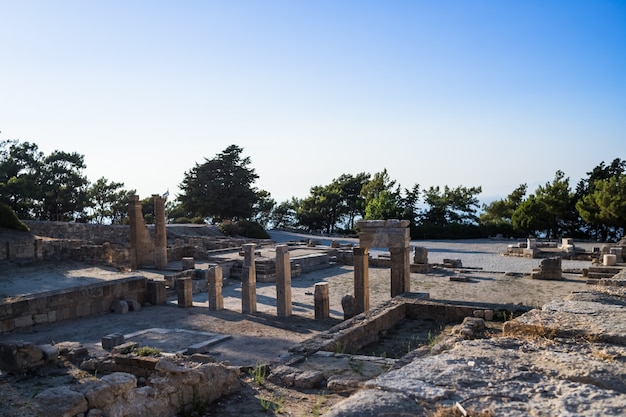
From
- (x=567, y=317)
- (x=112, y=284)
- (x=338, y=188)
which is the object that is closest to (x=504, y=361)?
(x=567, y=317)

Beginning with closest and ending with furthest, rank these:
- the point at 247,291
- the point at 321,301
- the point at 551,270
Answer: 1. the point at 321,301
2. the point at 247,291
3. the point at 551,270

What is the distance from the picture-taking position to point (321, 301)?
44.6 feet

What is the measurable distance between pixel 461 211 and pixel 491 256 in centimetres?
1904

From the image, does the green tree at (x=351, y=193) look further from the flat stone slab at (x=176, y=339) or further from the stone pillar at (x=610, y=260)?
the flat stone slab at (x=176, y=339)

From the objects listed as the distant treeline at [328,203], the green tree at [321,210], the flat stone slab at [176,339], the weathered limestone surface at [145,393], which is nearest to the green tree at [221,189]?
the distant treeline at [328,203]

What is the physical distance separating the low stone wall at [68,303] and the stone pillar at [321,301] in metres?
5.73

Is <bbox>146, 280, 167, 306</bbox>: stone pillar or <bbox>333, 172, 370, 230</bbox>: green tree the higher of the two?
<bbox>333, 172, 370, 230</bbox>: green tree

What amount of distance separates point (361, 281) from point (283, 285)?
2.10 meters

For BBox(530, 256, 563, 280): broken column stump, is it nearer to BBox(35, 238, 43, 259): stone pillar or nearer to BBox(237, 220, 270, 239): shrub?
BBox(35, 238, 43, 259): stone pillar

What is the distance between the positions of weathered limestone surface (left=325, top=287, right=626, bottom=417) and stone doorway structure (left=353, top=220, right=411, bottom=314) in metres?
8.37

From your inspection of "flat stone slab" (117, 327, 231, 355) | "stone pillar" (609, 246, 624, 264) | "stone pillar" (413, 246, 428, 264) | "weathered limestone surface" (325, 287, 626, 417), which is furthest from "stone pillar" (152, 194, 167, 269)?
"stone pillar" (609, 246, 624, 264)

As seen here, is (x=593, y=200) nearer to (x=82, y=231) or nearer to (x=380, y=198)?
(x=380, y=198)

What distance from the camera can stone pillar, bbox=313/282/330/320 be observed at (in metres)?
13.6

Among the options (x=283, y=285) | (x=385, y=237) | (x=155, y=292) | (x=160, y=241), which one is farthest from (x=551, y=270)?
(x=160, y=241)
